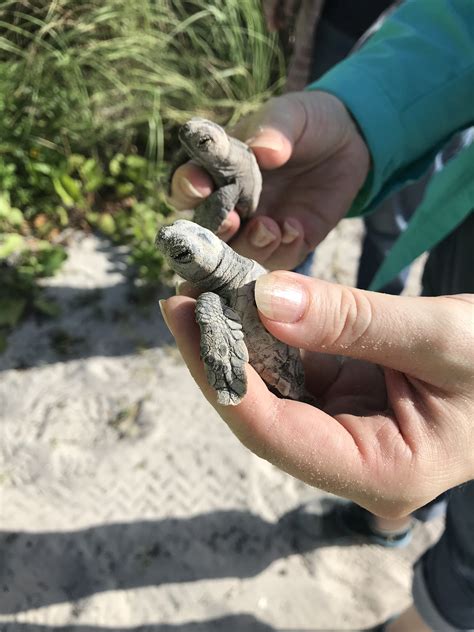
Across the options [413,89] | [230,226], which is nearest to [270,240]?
[230,226]

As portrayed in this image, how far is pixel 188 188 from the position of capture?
6.05 feet

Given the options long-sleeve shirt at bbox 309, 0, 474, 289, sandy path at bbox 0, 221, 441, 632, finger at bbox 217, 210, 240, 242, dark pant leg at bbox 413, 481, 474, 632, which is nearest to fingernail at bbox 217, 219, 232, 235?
finger at bbox 217, 210, 240, 242

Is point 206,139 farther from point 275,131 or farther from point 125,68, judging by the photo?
point 125,68

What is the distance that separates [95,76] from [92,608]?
3.19 metres

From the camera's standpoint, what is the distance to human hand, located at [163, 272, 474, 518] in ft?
4.18

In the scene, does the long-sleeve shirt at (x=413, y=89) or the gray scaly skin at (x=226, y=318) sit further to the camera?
the long-sleeve shirt at (x=413, y=89)

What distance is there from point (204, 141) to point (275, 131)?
0.27m

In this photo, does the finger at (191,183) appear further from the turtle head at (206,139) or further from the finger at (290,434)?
the finger at (290,434)

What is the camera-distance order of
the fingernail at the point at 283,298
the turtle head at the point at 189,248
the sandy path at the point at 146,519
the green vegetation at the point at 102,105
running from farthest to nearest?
the green vegetation at the point at 102,105
the sandy path at the point at 146,519
the turtle head at the point at 189,248
the fingernail at the point at 283,298

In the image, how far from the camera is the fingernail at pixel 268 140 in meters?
1.83

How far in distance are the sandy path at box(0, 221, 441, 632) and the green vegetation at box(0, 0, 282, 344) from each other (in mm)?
574

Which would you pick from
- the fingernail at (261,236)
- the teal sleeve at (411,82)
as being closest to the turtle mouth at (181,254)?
the fingernail at (261,236)

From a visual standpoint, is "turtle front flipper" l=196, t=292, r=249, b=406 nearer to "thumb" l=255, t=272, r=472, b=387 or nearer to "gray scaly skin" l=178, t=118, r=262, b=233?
"thumb" l=255, t=272, r=472, b=387

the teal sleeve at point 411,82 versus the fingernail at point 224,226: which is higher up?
the teal sleeve at point 411,82
